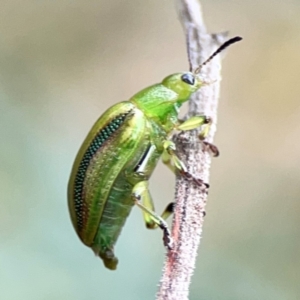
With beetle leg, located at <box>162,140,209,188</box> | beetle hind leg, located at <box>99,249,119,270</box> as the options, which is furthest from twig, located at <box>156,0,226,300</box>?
beetle hind leg, located at <box>99,249,119,270</box>

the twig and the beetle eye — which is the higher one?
the beetle eye

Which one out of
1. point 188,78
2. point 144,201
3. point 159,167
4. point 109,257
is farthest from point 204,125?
point 159,167

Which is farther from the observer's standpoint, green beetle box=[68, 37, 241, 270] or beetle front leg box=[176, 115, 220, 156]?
green beetle box=[68, 37, 241, 270]

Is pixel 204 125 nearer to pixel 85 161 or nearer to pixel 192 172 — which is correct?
pixel 192 172

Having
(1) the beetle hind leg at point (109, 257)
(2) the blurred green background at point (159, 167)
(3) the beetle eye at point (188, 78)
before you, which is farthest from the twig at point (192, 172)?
(2) the blurred green background at point (159, 167)

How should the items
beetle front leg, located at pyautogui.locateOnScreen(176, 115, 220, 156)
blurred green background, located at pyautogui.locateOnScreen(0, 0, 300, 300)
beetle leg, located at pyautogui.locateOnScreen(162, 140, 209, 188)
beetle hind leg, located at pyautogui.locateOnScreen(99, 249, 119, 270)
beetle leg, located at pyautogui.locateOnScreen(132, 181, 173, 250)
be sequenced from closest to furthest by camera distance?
beetle leg, located at pyautogui.locateOnScreen(162, 140, 209, 188) → beetle front leg, located at pyautogui.locateOnScreen(176, 115, 220, 156) → beetle leg, located at pyautogui.locateOnScreen(132, 181, 173, 250) → beetle hind leg, located at pyautogui.locateOnScreen(99, 249, 119, 270) → blurred green background, located at pyautogui.locateOnScreen(0, 0, 300, 300)

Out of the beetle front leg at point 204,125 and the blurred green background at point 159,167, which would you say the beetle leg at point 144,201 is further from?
the blurred green background at point 159,167

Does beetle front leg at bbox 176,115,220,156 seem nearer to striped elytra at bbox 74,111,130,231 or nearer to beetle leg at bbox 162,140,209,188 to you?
beetle leg at bbox 162,140,209,188

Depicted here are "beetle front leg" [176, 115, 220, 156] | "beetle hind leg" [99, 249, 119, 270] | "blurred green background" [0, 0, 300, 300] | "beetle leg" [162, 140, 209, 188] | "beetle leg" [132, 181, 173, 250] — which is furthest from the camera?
"blurred green background" [0, 0, 300, 300]
